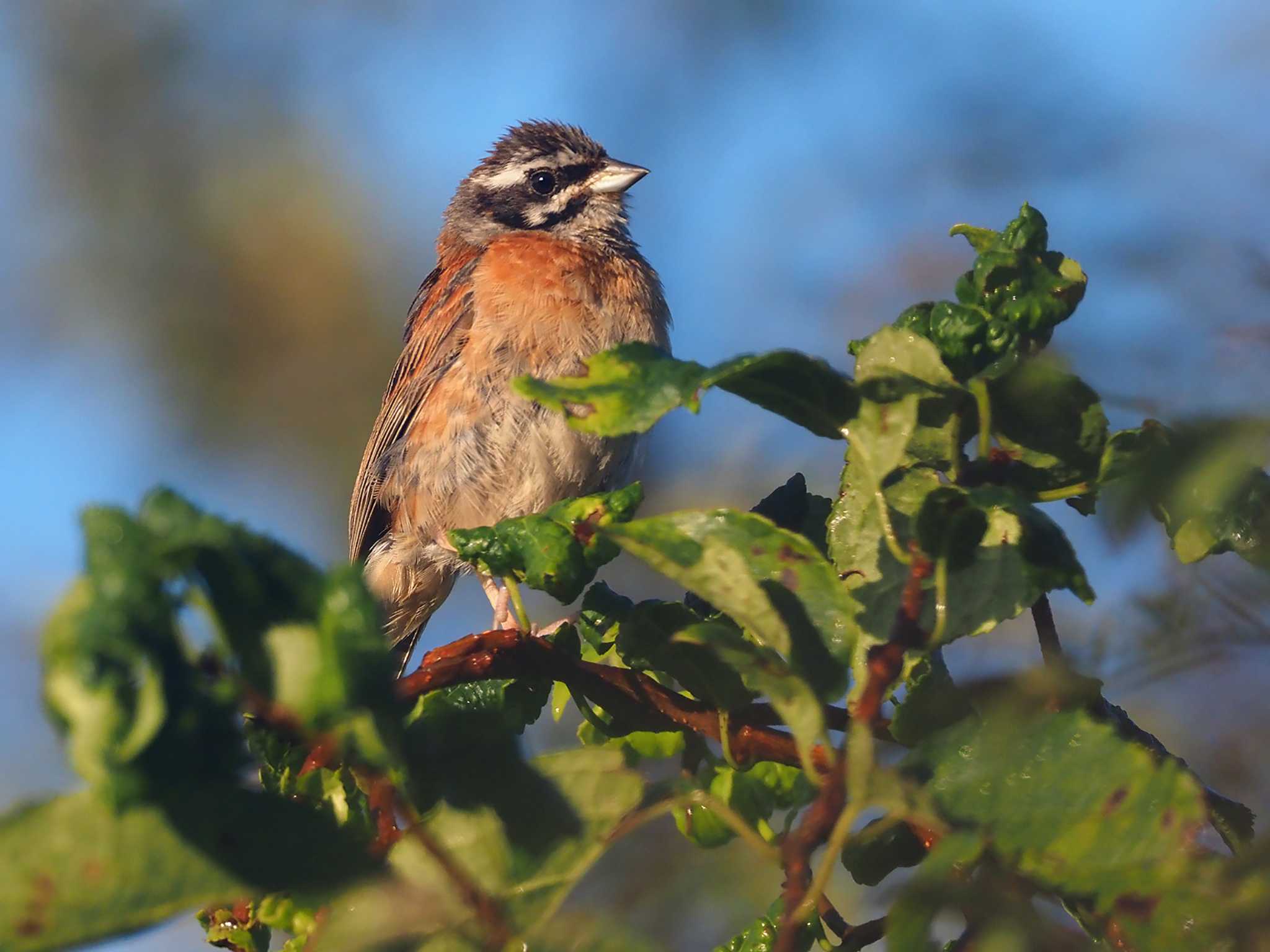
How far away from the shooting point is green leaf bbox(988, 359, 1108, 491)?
136cm

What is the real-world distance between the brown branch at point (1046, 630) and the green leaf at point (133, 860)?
2.40ft

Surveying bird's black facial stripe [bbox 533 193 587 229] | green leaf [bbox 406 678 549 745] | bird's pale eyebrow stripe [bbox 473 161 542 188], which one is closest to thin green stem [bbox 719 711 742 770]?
green leaf [bbox 406 678 549 745]

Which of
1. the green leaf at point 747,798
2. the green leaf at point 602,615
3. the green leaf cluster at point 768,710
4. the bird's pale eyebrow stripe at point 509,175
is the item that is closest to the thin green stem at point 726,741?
the green leaf cluster at point 768,710

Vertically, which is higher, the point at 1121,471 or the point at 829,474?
the point at 1121,471

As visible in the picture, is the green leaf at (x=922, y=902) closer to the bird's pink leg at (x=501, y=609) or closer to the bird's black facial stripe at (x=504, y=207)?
the bird's pink leg at (x=501, y=609)

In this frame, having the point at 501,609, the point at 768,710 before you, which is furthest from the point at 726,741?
the point at 501,609

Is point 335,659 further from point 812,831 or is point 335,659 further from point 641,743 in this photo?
point 641,743

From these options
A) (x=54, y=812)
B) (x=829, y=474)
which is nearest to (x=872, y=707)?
(x=54, y=812)

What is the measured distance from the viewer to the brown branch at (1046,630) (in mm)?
1379

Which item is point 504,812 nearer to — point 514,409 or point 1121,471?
point 1121,471

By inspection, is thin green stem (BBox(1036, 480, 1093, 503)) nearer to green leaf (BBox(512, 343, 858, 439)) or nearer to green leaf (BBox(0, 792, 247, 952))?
green leaf (BBox(512, 343, 858, 439))

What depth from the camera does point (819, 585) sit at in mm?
1336

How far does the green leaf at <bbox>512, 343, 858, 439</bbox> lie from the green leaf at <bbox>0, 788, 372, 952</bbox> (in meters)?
0.45

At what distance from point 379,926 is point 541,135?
527 cm
